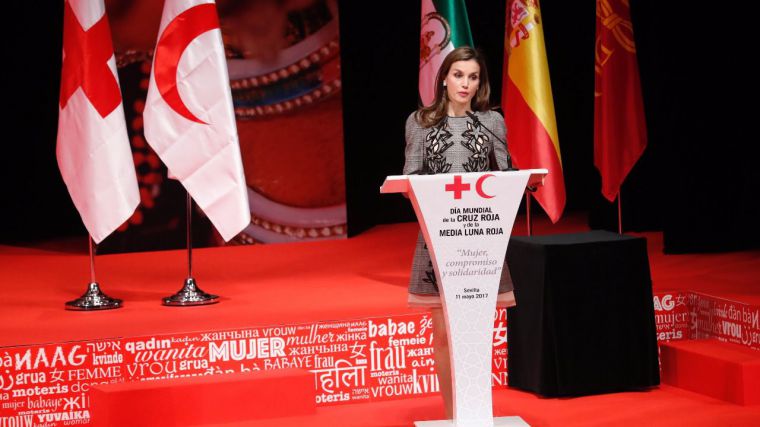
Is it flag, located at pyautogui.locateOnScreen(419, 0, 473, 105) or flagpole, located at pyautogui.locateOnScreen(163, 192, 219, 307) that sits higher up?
Result: flag, located at pyautogui.locateOnScreen(419, 0, 473, 105)

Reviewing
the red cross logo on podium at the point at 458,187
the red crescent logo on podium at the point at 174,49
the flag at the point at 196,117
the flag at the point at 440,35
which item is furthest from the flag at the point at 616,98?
the red cross logo on podium at the point at 458,187

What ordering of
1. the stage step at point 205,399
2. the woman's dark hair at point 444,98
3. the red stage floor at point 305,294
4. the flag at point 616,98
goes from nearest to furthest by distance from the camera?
the woman's dark hair at point 444,98, the stage step at point 205,399, the red stage floor at point 305,294, the flag at point 616,98

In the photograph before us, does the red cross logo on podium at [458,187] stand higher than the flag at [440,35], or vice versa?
the flag at [440,35]

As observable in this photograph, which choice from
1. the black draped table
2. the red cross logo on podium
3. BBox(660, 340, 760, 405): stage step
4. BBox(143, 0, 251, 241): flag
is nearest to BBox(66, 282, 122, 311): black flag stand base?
BBox(143, 0, 251, 241): flag

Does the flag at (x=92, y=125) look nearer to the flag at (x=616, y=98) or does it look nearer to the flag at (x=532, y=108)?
the flag at (x=532, y=108)

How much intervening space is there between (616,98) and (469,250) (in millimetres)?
2616

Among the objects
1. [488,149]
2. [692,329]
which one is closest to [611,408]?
[692,329]

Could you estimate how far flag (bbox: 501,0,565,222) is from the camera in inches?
206

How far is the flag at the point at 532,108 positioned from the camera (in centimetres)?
523

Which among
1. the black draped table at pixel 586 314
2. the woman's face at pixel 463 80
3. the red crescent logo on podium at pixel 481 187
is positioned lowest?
the black draped table at pixel 586 314

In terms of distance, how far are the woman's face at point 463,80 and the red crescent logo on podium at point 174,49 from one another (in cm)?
189

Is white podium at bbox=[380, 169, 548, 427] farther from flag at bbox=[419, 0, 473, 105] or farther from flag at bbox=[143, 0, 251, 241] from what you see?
flag at bbox=[419, 0, 473, 105]

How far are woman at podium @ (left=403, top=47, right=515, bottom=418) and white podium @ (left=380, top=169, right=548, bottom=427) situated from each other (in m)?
0.12

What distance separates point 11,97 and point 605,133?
4.63 metres
